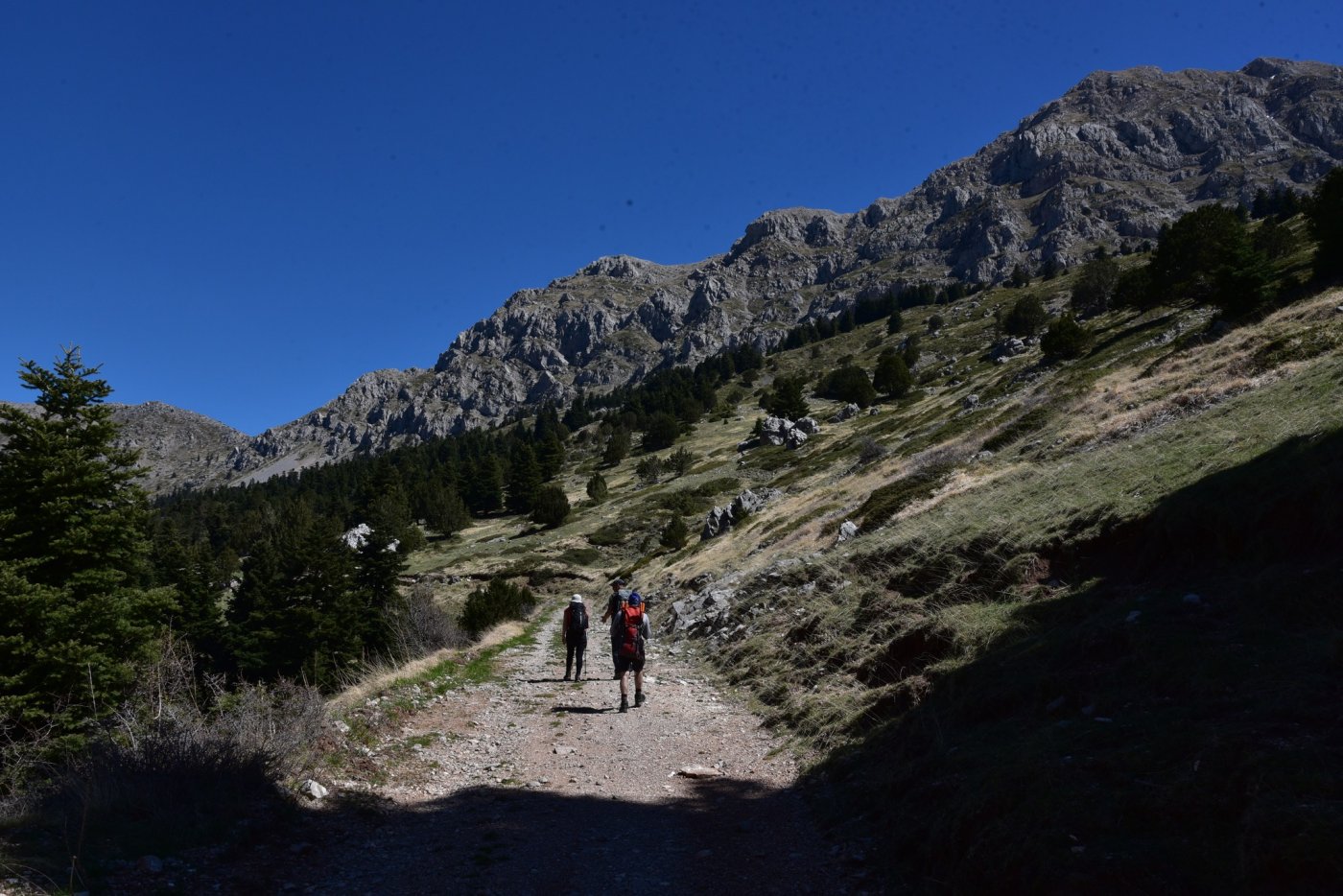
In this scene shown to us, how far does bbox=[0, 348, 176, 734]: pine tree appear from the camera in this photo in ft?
57.0

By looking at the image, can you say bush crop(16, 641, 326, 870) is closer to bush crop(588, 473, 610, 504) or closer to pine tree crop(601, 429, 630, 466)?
bush crop(588, 473, 610, 504)

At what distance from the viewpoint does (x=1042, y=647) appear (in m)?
8.09

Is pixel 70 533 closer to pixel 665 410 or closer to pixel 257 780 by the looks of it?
pixel 257 780

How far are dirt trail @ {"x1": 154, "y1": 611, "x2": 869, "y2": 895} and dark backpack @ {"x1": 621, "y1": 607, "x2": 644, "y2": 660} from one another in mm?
1028

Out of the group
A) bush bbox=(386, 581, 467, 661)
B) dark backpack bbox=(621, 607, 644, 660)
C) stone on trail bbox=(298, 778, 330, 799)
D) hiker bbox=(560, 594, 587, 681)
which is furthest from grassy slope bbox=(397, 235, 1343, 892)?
bush bbox=(386, 581, 467, 661)

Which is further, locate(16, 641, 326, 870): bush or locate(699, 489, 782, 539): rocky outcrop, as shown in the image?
locate(699, 489, 782, 539): rocky outcrop

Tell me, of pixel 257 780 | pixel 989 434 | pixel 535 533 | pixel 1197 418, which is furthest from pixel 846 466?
pixel 257 780

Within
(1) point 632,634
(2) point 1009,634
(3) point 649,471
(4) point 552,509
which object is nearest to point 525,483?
(3) point 649,471

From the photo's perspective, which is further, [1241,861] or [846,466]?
[846,466]

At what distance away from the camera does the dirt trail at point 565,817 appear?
18.9 feet

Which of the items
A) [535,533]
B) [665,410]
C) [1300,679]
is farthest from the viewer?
[665,410]

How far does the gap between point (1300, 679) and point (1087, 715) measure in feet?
5.21

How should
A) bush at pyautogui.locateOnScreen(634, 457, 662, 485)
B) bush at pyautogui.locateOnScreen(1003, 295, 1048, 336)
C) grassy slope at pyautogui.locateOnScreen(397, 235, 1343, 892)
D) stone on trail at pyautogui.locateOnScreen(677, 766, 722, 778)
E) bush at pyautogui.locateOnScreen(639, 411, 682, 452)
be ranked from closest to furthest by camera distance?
grassy slope at pyautogui.locateOnScreen(397, 235, 1343, 892), stone on trail at pyautogui.locateOnScreen(677, 766, 722, 778), bush at pyautogui.locateOnScreen(634, 457, 662, 485), bush at pyautogui.locateOnScreen(1003, 295, 1048, 336), bush at pyautogui.locateOnScreen(639, 411, 682, 452)

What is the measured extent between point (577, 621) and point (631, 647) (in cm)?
311
